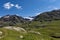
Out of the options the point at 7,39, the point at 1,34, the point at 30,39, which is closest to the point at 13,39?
the point at 7,39

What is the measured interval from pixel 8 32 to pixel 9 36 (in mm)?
5924

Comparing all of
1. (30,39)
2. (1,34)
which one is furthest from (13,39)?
(30,39)

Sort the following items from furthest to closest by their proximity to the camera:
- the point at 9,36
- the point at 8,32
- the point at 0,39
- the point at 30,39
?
the point at 8,32
the point at 9,36
the point at 0,39
the point at 30,39

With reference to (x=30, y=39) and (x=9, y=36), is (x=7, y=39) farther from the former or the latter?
(x=30, y=39)

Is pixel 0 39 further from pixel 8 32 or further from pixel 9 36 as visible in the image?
pixel 8 32

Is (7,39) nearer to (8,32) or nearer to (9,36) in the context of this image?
(9,36)

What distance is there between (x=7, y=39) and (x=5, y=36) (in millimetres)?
3598

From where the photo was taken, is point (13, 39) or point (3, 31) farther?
point (3, 31)

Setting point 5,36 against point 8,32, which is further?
point 8,32

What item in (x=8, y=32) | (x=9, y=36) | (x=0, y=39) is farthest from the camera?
(x=8, y=32)

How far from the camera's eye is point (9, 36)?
235ft

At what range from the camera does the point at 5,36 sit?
232ft

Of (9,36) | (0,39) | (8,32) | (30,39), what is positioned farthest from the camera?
(8,32)

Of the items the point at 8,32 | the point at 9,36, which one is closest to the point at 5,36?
the point at 9,36
